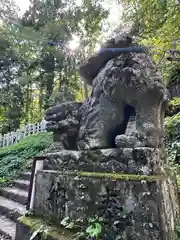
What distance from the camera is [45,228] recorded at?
1.50 meters

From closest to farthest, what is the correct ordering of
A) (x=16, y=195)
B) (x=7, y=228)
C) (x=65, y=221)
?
(x=65, y=221) → (x=7, y=228) → (x=16, y=195)

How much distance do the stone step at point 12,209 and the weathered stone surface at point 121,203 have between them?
58.5 inches

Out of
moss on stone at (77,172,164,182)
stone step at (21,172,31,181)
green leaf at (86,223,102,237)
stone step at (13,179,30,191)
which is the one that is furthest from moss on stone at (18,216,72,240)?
stone step at (21,172,31,181)

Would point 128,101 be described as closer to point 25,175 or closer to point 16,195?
point 16,195

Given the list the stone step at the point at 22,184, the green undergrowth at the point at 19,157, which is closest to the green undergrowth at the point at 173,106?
the stone step at the point at 22,184

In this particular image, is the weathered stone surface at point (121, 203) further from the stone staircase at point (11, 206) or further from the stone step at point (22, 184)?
the stone step at point (22, 184)

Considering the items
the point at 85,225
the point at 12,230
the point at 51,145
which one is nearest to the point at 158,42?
the point at 85,225

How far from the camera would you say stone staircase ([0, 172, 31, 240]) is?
242 centimetres

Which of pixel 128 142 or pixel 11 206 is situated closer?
pixel 128 142

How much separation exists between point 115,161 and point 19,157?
4697 millimetres

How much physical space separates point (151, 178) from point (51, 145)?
4.61 meters

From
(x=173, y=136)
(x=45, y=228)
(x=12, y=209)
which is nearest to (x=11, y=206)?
(x=12, y=209)

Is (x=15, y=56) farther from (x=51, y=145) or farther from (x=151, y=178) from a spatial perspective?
(x=151, y=178)

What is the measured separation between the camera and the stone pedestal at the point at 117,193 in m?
1.10
